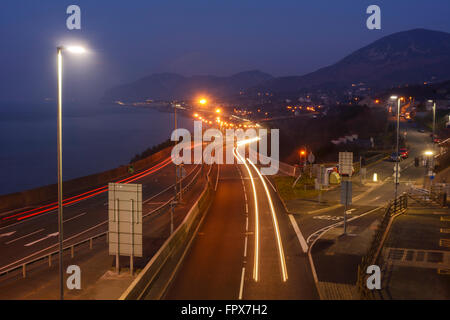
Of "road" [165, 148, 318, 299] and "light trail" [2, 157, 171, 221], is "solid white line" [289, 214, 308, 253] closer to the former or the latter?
"road" [165, 148, 318, 299]

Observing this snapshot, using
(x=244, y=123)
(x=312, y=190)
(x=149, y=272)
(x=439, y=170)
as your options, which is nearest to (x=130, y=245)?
(x=149, y=272)

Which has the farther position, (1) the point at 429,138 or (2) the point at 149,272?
(1) the point at 429,138

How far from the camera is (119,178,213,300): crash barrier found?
12.2 metres

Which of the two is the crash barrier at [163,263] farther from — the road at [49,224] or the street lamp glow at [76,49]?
the street lamp glow at [76,49]

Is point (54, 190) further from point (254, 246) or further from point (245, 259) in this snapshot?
point (245, 259)

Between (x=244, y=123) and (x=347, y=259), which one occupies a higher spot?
(x=244, y=123)

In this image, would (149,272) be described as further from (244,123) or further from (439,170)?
(244,123)

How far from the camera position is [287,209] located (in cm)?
2711

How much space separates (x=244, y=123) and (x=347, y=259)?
107 meters

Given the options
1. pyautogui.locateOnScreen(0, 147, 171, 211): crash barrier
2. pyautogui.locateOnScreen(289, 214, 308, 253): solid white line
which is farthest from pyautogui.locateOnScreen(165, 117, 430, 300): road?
pyautogui.locateOnScreen(0, 147, 171, 211): crash barrier

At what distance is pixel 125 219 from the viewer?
14.8m

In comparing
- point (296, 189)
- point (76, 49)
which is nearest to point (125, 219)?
A: point (76, 49)

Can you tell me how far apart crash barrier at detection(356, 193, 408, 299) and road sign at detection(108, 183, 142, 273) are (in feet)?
22.7

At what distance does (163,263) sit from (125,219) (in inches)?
77.3
